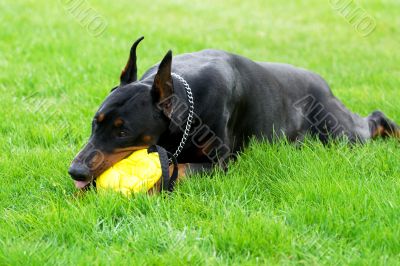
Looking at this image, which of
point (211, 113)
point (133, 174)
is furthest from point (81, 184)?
point (211, 113)

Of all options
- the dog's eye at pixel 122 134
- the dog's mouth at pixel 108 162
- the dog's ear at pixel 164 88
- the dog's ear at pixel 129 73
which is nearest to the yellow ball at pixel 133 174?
the dog's mouth at pixel 108 162

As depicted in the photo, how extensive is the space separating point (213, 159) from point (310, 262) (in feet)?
4.55

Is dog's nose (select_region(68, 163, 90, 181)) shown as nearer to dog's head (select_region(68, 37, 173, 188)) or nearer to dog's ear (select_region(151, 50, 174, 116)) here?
dog's head (select_region(68, 37, 173, 188))

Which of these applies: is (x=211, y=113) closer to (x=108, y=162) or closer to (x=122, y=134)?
(x=122, y=134)

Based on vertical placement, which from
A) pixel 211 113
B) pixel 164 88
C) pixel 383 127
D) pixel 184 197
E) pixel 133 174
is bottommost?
pixel 383 127

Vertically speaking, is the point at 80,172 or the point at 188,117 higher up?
the point at 188,117

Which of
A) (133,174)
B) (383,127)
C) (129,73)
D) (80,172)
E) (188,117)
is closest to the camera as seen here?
(80,172)

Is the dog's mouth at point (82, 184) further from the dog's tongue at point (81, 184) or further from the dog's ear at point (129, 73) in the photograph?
the dog's ear at point (129, 73)

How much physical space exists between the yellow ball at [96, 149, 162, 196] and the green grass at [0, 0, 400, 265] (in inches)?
3.6

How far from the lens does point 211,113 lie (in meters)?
4.34

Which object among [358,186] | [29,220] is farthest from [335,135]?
[29,220]

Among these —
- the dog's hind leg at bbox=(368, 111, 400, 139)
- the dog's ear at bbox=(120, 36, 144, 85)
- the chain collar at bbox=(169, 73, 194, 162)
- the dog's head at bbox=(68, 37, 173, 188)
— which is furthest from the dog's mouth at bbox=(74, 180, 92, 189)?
the dog's hind leg at bbox=(368, 111, 400, 139)

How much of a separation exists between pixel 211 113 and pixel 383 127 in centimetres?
198

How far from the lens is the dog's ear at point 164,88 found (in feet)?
12.9
